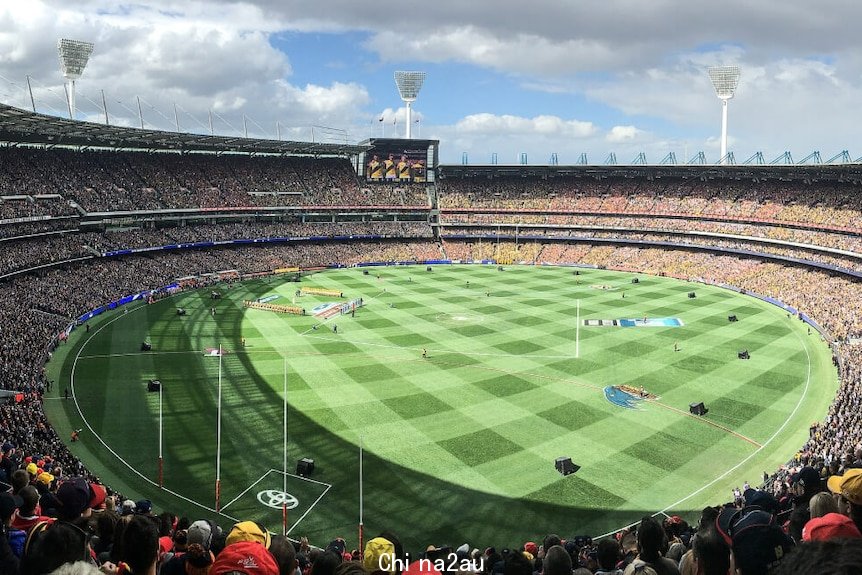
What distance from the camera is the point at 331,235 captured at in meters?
105

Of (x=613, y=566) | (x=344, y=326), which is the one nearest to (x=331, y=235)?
(x=344, y=326)

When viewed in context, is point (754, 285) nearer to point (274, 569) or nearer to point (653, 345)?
point (653, 345)

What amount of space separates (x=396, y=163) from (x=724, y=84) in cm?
6257

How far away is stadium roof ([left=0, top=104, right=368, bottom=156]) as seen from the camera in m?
57.3

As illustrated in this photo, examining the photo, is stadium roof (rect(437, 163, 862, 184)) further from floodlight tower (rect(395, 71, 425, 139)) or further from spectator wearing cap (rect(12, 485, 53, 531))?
spectator wearing cap (rect(12, 485, 53, 531))

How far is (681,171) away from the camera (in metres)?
102

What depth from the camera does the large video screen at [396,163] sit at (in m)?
120

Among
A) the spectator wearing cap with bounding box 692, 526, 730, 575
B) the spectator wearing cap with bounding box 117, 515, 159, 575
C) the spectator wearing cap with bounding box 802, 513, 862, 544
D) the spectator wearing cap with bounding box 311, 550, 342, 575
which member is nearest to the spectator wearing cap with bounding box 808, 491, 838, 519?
the spectator wearing cap with bounding box 802, 513, 862, 544

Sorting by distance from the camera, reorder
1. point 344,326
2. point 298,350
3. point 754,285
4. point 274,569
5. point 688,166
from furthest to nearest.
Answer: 1. point 688,166
2. point 754,285
3. point 344,326
4. point 298,350
5. point 274,569

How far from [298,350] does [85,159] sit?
5675 centimetres

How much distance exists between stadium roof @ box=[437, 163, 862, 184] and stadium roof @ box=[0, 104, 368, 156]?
88.2 ft

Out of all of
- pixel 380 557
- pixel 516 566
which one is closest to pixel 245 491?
pixel 380 557

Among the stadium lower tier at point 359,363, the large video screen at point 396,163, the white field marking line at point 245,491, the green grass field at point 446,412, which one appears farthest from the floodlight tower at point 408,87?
the white field marking line at point 245,491

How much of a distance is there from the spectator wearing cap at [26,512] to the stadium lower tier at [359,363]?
53.2ft
